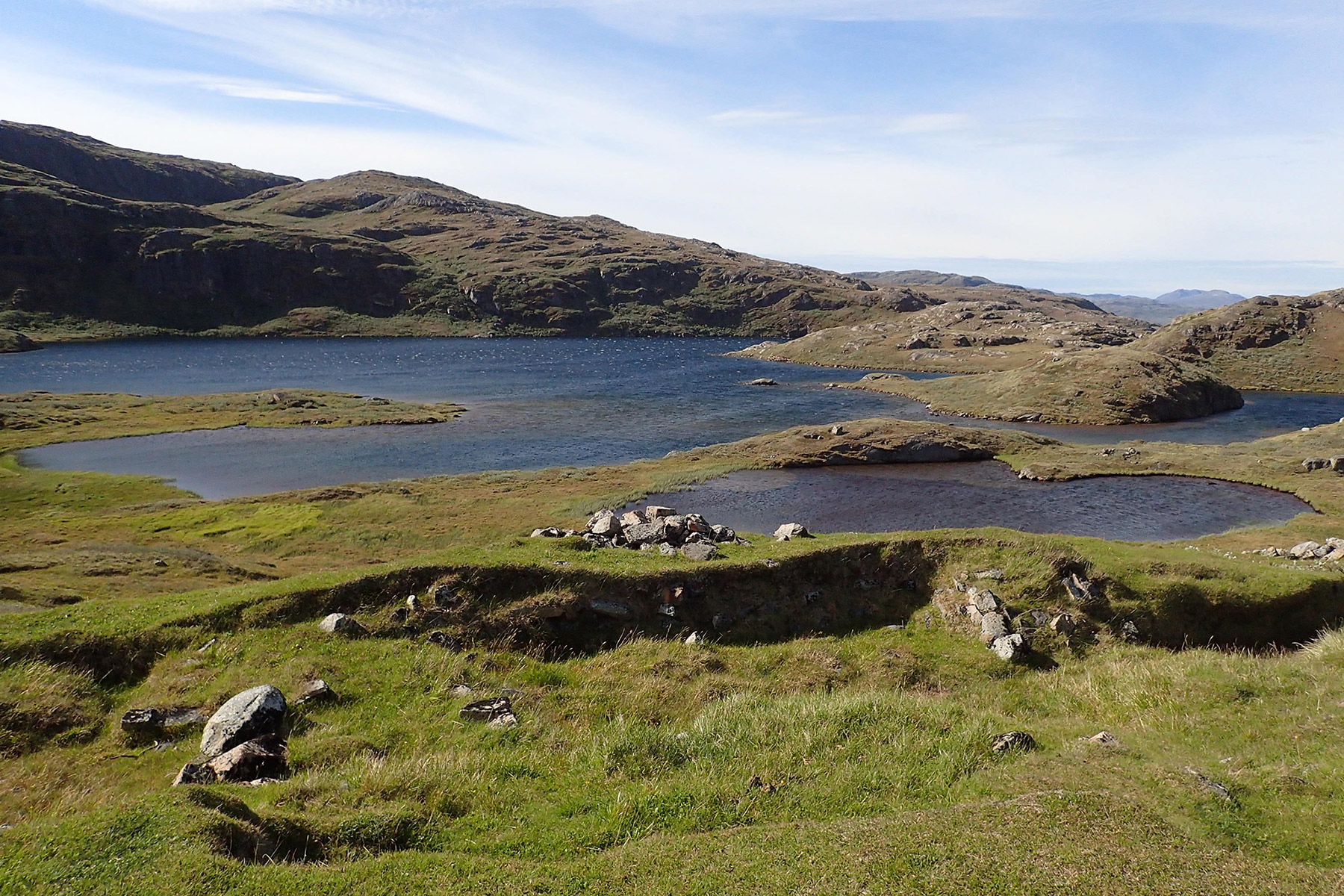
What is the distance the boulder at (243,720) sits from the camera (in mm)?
14344

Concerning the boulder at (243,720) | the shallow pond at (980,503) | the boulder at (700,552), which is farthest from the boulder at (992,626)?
the shallow pond at (980,503)

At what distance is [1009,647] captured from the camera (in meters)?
21.2

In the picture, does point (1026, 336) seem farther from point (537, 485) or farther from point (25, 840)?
point (25, 840)

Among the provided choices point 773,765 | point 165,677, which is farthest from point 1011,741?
point 165,677

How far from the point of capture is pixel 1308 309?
6029 inches

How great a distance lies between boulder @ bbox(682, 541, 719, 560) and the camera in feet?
84.9

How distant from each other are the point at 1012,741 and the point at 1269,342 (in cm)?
18035

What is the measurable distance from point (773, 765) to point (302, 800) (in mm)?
8511

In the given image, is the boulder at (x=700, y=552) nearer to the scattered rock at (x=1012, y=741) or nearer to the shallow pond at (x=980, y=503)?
the scattered rock at (x=1012, y=741)

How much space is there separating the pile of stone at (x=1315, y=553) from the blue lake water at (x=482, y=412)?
5524 centimetres

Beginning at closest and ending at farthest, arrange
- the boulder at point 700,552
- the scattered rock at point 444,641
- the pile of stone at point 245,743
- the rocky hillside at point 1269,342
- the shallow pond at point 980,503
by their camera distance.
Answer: the pile of stone at point 245,743 → the scattered rock at point 444,641 → the boulder at point 700,552 → the shallow pond at point 980,503 → the rocky hillside at point 1269,342

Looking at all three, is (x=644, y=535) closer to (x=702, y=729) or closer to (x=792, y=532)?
(x=792, y=532)

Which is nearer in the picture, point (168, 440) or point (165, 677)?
point (165, 677)

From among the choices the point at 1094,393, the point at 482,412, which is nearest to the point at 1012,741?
the point at 482,412
